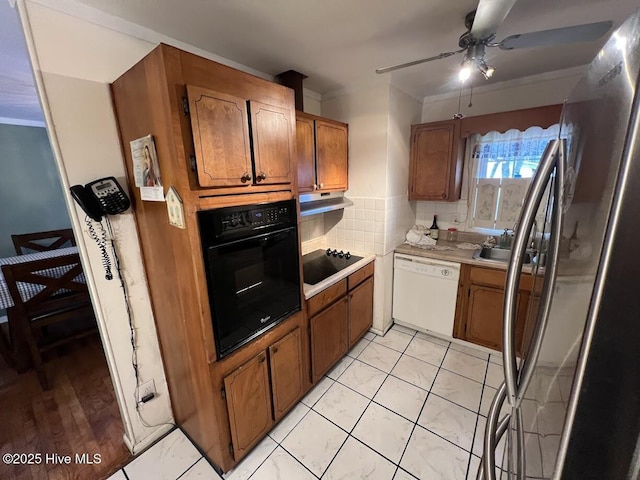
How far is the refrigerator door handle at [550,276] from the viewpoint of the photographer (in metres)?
0.56

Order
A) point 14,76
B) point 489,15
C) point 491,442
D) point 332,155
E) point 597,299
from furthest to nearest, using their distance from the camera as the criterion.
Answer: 1. point 332,155
2. point 14,76
3. point 489,15
4. point 491,442
5. point 597,299

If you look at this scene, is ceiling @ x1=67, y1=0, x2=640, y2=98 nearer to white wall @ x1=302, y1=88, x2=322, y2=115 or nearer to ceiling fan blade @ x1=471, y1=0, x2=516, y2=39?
ceiling fan blade @ x1=471, y1=0, x2=516, y2=39

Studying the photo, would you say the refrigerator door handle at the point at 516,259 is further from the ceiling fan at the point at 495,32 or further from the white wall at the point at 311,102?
the white wall at the point at 311,102

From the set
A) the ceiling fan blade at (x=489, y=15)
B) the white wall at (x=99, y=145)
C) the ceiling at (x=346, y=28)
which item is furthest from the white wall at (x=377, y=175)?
the white wall at (x=99, y=145)

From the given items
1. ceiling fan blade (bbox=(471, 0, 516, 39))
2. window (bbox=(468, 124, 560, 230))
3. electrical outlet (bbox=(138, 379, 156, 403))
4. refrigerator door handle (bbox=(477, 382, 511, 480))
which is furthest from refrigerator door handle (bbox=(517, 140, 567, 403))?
window (bbox=(468, 124, 560, 230))

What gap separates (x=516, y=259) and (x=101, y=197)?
5.52 feet

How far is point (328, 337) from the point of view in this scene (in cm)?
200

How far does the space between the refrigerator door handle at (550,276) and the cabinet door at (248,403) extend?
1.22 m

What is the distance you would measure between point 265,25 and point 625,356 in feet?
5.98

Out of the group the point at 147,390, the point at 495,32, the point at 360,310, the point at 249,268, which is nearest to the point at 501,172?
the point at 495,32

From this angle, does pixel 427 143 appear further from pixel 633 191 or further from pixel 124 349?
pixel 124 349

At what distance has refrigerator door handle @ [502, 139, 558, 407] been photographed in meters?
0.62

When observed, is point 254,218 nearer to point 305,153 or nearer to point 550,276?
point 305,153

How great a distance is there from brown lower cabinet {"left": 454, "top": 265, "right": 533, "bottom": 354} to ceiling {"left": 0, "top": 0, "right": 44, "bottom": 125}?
311cm
